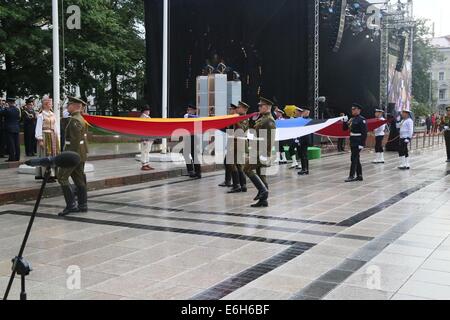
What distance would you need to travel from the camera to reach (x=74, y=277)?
16.6ft

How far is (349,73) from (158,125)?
598 inches

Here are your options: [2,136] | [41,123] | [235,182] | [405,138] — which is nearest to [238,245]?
[235,182]

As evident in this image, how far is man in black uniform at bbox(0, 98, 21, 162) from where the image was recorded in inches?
572

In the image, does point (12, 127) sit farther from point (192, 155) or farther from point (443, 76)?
point (443, 76)

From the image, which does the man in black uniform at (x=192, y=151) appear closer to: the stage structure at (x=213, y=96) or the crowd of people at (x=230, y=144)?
the crowd of people at (x=230, y=144)

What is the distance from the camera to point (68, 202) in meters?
8.30

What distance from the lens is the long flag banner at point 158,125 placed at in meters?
10.1

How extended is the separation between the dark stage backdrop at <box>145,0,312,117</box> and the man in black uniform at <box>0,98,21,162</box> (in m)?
8.20

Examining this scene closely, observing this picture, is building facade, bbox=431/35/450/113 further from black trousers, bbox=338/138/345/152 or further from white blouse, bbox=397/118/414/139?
white blouse, bbox=397/118/414/139

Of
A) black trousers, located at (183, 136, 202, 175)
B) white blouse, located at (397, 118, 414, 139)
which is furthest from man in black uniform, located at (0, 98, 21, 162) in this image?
white blouse, located at (397, 118, 414, 139)

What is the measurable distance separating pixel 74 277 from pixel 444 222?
5.18m

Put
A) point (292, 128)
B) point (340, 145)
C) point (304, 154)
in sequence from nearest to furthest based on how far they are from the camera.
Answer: point (292, 128)
point (304, 154)
point (340, 145)
